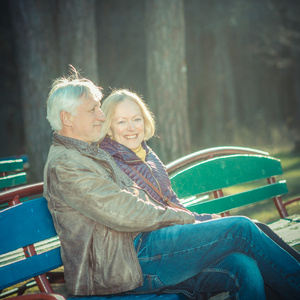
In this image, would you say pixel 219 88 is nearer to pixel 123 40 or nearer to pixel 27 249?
pixel 123 40

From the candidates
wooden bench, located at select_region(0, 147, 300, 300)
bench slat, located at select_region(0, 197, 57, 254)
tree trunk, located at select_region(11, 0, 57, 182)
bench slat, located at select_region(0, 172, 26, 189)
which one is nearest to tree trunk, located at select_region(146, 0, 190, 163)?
tree trunk, located at select_region(11, 0, 57, 182)

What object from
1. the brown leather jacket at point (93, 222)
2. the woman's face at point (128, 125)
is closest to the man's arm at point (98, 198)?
the brown leather jacket at point (93, 222)

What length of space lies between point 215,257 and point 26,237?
1.12 meters

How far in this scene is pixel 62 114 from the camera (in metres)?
2.96

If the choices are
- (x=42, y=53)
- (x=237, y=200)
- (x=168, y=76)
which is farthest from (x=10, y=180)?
(x=168, y=76)

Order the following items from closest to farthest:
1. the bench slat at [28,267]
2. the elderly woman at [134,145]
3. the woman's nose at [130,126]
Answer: the bench slat at [28,267] < the elderly woman at [134,145] < the woman's nose at [130,126]

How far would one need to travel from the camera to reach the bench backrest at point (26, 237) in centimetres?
257

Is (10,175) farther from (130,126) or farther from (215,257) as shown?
(215,257)

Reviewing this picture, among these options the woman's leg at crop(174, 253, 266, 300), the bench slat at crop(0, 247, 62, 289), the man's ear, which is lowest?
the woman's leg at crop(174, 253, 266, 300)

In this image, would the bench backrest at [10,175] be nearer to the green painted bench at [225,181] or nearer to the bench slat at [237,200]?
the green painted bench at [225,181]

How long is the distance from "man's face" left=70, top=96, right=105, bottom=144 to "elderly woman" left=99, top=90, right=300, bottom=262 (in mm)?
335

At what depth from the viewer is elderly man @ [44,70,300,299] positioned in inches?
105

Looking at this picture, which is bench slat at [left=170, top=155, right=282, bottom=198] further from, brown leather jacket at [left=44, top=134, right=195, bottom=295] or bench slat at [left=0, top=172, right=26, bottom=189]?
bench slat at [left=0, top=172, right=26, bottom=189]

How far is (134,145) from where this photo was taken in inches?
140
